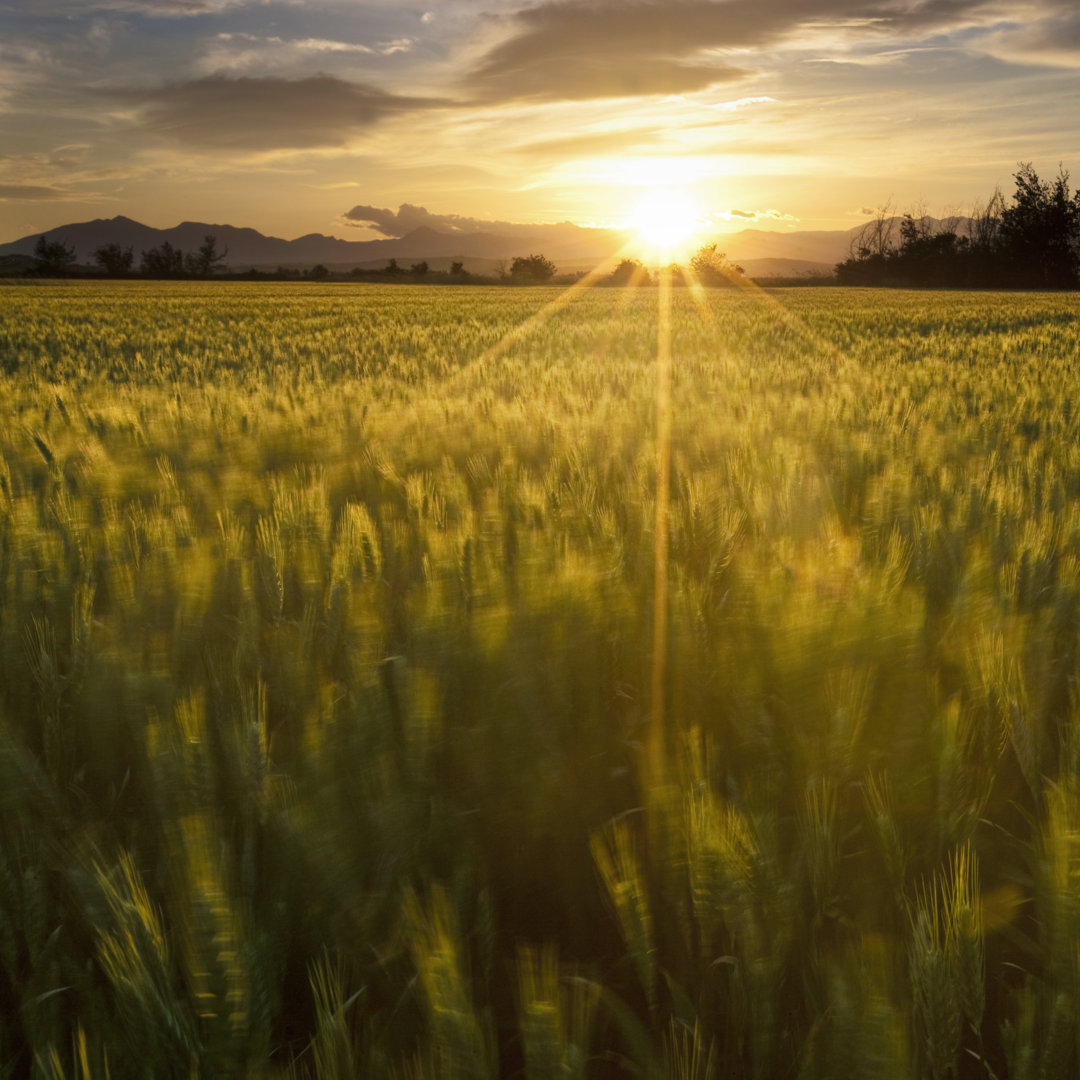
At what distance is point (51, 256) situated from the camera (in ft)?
209

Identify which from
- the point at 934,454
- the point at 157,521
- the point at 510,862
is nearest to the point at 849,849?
the point at 510,862

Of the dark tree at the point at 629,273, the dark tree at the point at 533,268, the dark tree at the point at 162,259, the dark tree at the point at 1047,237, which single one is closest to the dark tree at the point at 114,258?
the dark tree at the point at 162,259

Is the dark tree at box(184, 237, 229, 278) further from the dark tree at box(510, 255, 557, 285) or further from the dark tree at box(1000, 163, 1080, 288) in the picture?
the dark tree at box(1000, 163, 1080, 288)

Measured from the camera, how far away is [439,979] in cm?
53

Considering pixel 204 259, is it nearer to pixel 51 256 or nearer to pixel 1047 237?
pixel 51 256

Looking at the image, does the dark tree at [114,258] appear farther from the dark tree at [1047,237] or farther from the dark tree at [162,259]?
the dark tree at [1047,237]

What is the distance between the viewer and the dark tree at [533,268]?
2329 inches

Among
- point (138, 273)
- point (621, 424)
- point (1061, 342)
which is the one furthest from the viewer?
point (138, 273)

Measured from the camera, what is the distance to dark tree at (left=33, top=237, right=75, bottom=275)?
63.0m

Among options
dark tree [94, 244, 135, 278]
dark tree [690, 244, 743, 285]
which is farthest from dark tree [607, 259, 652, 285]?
dark tree [94, 244, 135, 278]

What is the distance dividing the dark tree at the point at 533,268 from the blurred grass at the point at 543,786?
58.9 metres

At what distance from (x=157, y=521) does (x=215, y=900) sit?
3.65ft

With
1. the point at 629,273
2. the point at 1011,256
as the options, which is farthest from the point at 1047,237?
the point at 629,273

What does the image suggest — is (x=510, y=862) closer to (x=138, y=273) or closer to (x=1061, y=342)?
(x=1061, y=342)
